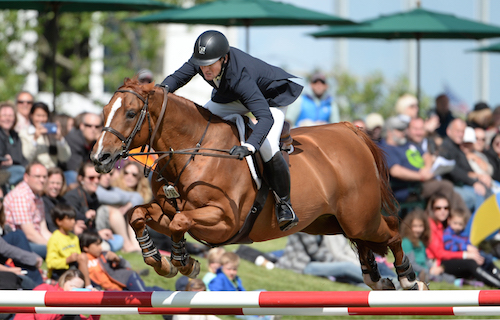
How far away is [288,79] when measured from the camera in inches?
219

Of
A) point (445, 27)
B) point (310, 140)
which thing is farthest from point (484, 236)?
point (310, 140)

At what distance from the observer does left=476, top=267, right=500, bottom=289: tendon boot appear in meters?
9.11

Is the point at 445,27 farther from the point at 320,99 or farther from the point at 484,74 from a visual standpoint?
the point at 484,74

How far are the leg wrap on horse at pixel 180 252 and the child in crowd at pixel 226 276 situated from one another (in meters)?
2.27

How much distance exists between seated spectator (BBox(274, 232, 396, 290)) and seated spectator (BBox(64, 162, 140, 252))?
209 cm

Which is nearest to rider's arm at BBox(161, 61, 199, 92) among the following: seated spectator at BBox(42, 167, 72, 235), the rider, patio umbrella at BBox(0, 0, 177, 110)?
the rider

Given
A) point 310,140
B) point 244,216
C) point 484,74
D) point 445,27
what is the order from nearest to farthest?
point 244,216
point 310,140
point 445,27
point 484,74

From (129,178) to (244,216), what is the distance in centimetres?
454

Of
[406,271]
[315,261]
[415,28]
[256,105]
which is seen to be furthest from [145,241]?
[415,28]

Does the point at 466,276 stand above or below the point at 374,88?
below

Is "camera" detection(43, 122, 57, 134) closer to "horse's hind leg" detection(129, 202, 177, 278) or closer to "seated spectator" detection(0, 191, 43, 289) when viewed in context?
"seated spectator" detection(0, 191, 43, 289)

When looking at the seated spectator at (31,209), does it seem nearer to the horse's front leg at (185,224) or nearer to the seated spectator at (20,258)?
the seated spectator at (20,258)

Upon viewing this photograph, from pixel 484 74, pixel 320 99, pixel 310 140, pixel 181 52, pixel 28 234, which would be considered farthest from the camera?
pixel 484 74

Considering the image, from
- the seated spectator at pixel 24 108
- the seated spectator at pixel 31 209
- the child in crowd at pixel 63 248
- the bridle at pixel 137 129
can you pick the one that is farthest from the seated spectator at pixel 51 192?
the bridle at pixel 137 129
